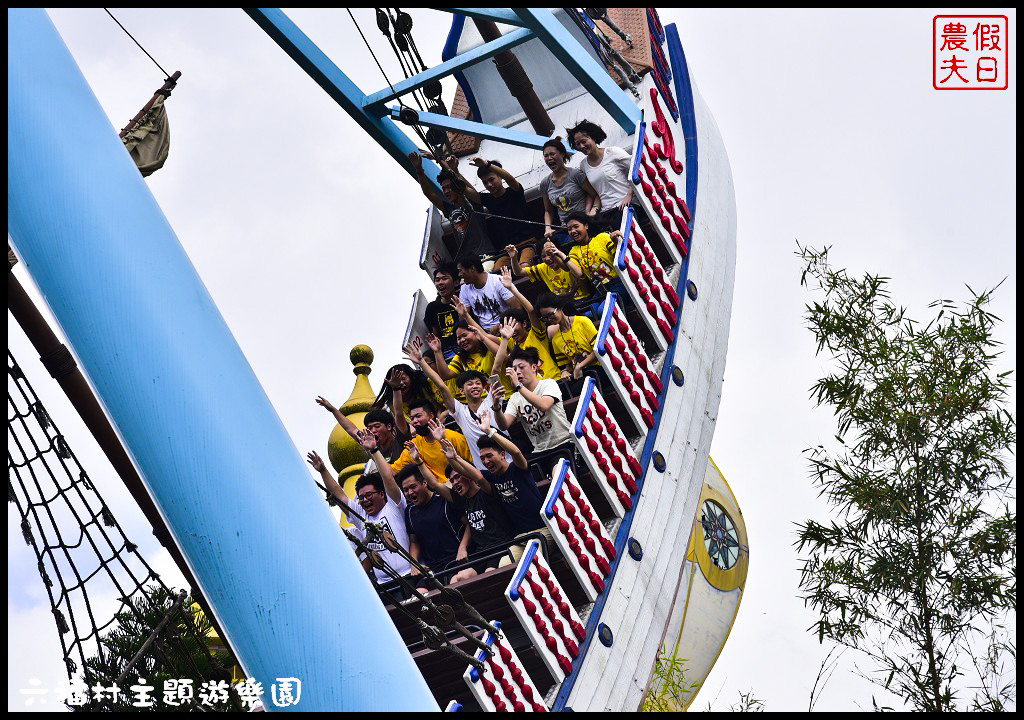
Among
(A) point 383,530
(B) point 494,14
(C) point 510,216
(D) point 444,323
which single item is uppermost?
(C) point 510,216

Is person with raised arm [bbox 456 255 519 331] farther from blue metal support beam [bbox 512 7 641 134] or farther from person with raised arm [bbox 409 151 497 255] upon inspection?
blue metal support beam [bbox 512 7 641 134]

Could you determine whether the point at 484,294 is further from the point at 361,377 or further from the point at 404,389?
the point at 361,377

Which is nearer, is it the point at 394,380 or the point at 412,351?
the point at 394,380

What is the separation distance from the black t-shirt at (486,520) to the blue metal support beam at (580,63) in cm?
309

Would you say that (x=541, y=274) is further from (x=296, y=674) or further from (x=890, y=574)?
(x=296, y=674)

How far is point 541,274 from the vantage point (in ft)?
26.6

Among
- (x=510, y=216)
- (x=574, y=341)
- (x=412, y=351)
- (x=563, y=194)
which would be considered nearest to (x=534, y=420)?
(x=574, y=341)

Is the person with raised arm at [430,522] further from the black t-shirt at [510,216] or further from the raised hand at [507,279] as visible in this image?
the black t-shirt at [510,216]

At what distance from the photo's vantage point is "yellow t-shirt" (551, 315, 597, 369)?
728 centimetres

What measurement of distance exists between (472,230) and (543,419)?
8.79 feet

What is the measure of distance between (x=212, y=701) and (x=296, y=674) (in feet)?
3.69

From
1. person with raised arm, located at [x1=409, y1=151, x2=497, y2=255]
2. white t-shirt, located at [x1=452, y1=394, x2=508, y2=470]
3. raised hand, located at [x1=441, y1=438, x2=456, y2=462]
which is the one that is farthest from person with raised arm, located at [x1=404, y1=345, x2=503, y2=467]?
person with raised arm, located at [x1=409, y1=151, x2=497, y2=255]

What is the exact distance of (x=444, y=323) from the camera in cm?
856

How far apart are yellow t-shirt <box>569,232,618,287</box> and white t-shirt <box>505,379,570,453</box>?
4.40 ft
